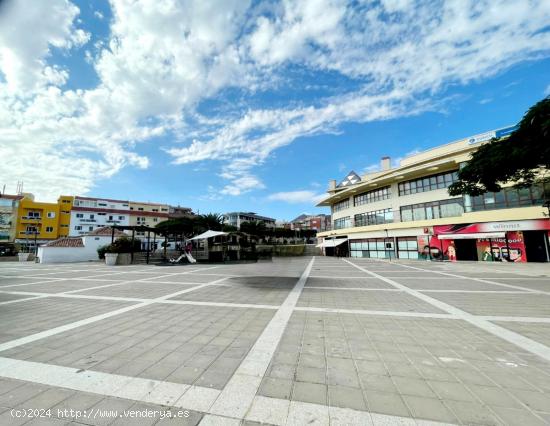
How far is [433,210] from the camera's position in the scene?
25859 mm

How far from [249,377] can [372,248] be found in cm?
3235

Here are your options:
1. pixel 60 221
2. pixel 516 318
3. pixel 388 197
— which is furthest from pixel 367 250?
pixel 60 221

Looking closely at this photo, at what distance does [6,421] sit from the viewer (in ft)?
7.28

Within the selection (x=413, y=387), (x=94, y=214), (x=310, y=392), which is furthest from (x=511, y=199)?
(x=94, y=214)

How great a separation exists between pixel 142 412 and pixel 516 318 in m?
7.67

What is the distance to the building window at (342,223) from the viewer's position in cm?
3733

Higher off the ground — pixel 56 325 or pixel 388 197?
pixel 388 197

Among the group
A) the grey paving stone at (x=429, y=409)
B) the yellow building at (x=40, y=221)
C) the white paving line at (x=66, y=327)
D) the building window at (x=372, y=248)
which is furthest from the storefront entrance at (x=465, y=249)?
the yellow building at (x=40, y=221)

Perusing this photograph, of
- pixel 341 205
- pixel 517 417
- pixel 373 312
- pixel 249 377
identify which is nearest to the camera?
pixel 517 417

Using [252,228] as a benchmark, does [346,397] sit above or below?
below

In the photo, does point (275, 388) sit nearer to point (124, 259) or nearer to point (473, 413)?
point (473, 413)

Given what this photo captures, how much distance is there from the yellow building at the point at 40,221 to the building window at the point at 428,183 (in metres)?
68.2

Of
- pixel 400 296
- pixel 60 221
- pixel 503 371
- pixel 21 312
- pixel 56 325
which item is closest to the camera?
pixel 503 371

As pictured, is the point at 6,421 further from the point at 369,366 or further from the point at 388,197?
the point at 388,197
